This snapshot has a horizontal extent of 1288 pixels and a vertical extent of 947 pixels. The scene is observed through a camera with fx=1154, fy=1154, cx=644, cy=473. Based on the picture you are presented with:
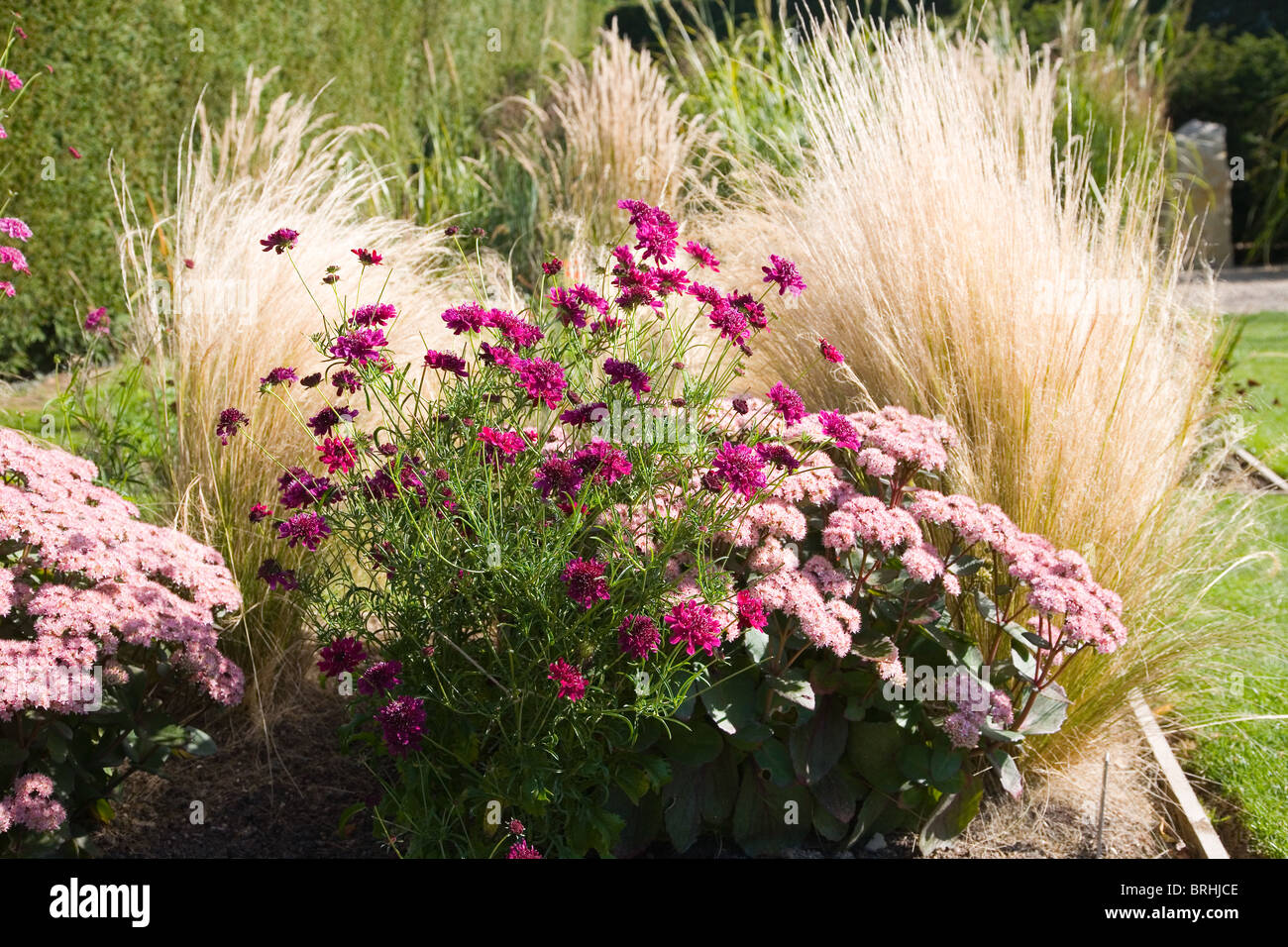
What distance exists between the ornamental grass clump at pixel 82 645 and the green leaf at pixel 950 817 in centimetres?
147

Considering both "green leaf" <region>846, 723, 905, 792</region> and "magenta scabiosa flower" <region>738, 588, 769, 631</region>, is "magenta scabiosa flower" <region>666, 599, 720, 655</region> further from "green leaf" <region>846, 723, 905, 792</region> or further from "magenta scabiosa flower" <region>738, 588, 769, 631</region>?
"green leaf" <region>846, 723, 905, 792</region>

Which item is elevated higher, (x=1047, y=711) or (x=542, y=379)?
(x=542, y=379)

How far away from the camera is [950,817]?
2479 mm

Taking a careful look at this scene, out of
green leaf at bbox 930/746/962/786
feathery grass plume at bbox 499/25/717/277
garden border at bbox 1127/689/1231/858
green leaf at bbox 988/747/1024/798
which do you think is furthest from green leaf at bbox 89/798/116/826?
feathery grass plume at bbox 499/25/717/277

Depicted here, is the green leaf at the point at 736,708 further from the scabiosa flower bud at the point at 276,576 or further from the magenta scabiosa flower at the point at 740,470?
the scabiosa flower bud at the point at 276,576

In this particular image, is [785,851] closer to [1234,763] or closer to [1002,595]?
[1002,595]

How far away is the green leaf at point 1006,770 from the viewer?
7.75 feet

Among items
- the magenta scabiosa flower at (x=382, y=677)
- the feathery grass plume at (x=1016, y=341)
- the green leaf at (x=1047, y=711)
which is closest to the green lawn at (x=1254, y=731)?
the feathery grass plume at (x=1016, y=341)

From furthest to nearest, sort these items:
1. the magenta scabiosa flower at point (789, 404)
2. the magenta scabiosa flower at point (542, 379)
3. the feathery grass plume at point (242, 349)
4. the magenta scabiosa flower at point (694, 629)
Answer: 1. the feathery grass plume at point (242, 349)
2. the magenta scabiosa flower at point (789, 404)
3. the magenta scabiosa flower at point (542, 379)
4. the magenta scabiosa flower at point (694, 629)

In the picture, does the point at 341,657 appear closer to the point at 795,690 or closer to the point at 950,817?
the point at 795,690

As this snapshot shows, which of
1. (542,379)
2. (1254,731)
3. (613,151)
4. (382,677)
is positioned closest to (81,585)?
(382,677)

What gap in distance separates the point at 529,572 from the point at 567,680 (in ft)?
0.65

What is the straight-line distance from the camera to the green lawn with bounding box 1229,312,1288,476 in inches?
201
